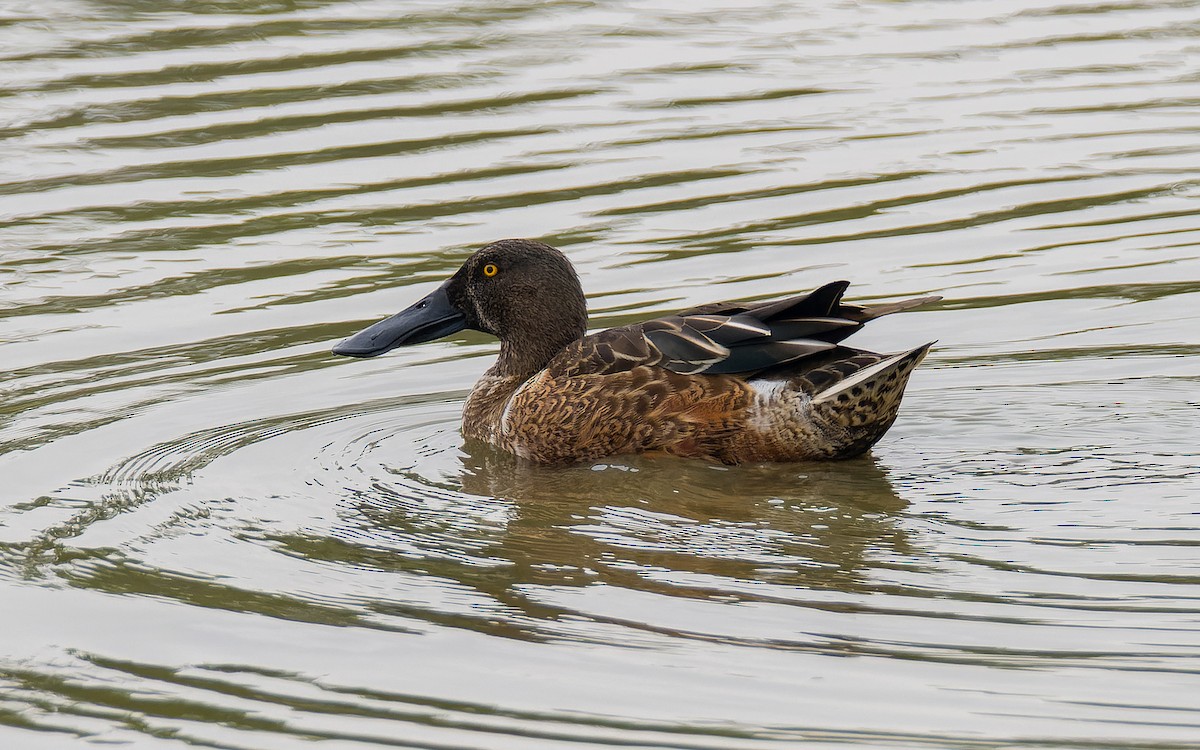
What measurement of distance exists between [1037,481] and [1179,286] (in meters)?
2.96

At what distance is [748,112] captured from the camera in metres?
12.6

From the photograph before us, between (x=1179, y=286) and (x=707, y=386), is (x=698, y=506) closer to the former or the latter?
(x=707, y=386)

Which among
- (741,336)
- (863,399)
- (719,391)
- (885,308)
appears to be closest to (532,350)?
(719,391)

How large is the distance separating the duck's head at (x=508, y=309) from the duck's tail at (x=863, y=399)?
1.48m

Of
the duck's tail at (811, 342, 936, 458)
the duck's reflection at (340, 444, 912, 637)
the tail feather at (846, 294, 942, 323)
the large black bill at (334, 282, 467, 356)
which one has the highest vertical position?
the tail feather at (846, 294, 942, 323)

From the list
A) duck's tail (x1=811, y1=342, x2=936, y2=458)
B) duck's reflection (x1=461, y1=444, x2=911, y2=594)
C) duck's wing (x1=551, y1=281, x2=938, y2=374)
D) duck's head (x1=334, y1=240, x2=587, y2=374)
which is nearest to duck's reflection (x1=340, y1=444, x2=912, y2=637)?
duck's reflection (x1=461, y1=444, x2=911, y2=594)

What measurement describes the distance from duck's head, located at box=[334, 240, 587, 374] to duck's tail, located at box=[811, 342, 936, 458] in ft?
4.85

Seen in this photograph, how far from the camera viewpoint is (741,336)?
24.6 ft

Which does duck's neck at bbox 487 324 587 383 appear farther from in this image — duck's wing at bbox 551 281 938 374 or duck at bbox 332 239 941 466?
duck's wing at bbox 551 281 938 374

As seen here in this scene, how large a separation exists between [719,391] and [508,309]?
138cm

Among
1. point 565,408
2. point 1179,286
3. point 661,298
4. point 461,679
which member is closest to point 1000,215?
point 1179,286

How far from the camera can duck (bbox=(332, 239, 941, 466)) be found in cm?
741

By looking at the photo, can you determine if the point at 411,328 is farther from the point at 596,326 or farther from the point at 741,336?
the point at 741,336

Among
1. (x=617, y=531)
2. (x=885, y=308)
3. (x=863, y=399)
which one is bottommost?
(x=617, y=531)
